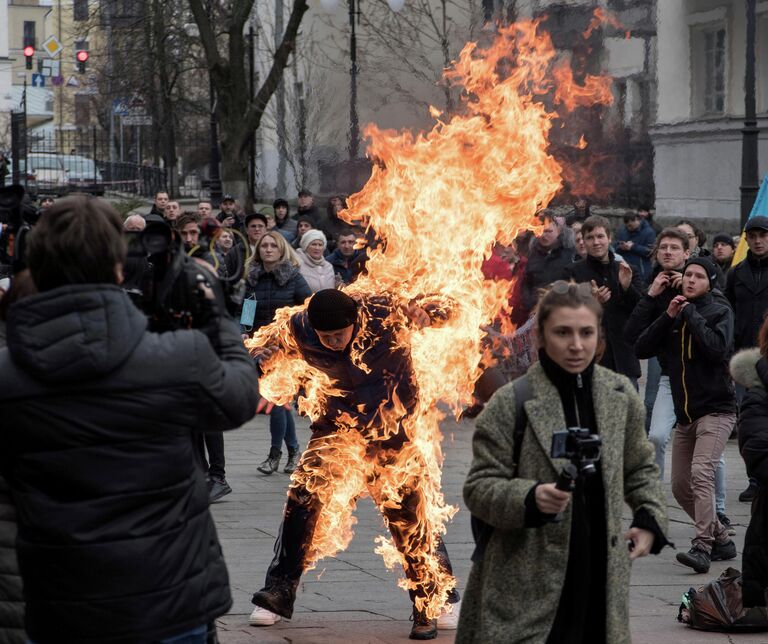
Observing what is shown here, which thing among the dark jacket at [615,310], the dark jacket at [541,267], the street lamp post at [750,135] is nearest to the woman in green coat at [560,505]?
the dark jacket at [615,310]

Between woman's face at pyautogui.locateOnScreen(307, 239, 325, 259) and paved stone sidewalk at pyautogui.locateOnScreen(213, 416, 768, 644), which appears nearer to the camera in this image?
paved stone sidewalk at pyautogui.locateOnScreen(213, 416, 768, 644)

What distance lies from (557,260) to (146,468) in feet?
31.5

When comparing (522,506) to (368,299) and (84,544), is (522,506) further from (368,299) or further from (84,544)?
(368,299)

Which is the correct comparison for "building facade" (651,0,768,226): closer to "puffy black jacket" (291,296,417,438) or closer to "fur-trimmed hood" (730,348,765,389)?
"puffy black jacket" (291,296,417,438)

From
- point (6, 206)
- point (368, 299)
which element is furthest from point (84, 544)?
point (368, 299)

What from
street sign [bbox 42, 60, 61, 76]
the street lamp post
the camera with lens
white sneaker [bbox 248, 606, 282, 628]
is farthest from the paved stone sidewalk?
street sign [bbox 42, 60, 61, 76]

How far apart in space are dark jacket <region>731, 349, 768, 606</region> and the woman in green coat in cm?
122

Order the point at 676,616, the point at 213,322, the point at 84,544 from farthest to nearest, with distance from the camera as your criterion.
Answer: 1. the point at 676,616
2. the point at 213,322
3. the point at 84,544

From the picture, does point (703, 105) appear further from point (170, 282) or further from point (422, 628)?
point (170, 282)

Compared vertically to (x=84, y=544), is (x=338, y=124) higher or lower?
higher

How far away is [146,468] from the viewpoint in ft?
10.9

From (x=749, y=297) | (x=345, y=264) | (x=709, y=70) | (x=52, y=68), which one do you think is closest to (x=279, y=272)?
(x=345, y=264)

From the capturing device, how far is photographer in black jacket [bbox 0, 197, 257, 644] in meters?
3.26

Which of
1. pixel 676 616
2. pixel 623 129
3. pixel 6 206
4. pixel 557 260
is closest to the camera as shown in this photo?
pixel 6 206
